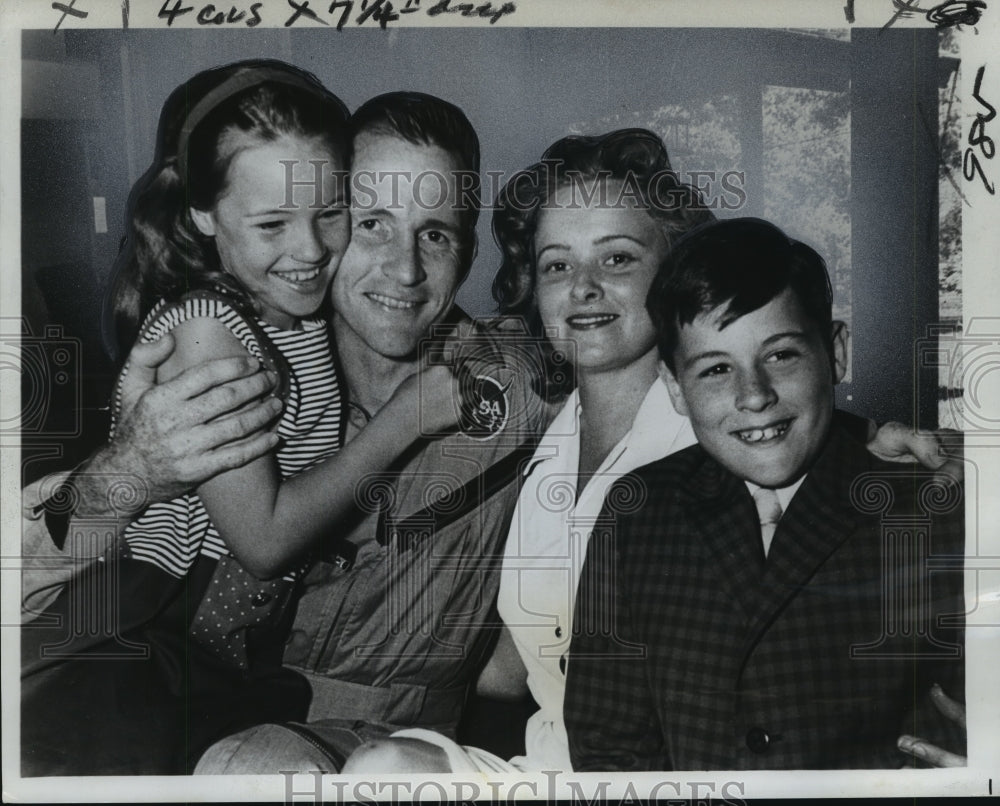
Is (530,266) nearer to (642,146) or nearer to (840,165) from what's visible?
(642,146)

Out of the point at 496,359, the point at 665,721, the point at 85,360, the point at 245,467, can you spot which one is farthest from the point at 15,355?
the point at 665,721

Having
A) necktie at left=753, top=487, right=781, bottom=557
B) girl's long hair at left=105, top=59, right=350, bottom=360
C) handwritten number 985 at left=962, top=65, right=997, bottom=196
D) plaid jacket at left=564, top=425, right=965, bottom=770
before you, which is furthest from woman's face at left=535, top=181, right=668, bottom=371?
handwritten number 985 at left=962, top=65, right=997, bottom=196

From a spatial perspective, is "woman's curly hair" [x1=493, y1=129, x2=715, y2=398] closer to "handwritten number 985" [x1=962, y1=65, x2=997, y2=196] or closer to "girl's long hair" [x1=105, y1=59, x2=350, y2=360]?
"girl's long hair" [x1=105, y1=59, x2=350, y2=360]

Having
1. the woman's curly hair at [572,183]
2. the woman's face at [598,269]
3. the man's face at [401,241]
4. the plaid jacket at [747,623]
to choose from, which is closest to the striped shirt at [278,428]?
the man's face at [401,241]

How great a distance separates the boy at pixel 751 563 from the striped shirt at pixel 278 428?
82 cm

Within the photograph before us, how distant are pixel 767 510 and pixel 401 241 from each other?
1.22m

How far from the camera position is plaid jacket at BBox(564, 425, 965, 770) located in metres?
2.63

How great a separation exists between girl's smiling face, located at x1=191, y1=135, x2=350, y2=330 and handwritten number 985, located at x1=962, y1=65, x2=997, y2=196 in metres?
1.72

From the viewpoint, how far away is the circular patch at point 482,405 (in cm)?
266

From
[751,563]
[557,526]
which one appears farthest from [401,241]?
[751,563]

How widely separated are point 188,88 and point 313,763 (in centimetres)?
185

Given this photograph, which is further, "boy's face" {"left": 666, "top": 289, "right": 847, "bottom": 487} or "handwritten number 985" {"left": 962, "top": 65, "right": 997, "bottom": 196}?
"handwritten number 985" {"left": 962, "top": 65, "right": 997, "bottom": 196}

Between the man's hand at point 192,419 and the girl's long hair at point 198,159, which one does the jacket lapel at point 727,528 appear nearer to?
the man's hand at point 192,419

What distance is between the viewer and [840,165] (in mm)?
2697
